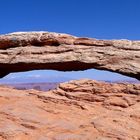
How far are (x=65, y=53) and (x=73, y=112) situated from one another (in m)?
4.76

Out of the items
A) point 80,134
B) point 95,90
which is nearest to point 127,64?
point 95,90

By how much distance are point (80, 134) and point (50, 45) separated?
8.03 m

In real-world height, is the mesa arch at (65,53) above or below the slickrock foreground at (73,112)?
above

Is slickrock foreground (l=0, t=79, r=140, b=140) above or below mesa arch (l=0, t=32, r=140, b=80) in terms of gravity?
below

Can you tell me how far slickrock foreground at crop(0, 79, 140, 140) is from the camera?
17328mm

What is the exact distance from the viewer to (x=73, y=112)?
19.5 metres

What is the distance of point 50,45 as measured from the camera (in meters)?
23.4

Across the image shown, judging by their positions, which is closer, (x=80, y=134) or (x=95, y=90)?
(x=80, y=134)

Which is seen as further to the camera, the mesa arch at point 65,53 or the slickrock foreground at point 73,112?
the mesa arch at point 65,53

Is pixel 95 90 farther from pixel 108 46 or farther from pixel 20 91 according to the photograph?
pixel 20 91

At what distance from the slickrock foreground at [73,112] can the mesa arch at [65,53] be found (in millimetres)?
1430

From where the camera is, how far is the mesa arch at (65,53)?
22.0 metres

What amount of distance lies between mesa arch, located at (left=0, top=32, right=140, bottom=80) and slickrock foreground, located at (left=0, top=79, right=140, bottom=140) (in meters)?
1.43

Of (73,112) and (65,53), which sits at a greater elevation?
(65,53)
